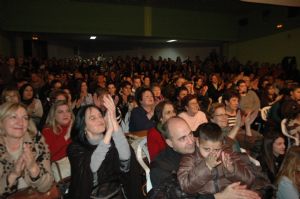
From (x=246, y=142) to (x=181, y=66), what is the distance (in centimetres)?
921

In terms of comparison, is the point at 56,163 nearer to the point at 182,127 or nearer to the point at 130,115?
the point at 182,127

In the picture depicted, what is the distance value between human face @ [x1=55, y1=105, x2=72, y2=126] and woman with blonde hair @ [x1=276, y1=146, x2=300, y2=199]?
2.10 metres

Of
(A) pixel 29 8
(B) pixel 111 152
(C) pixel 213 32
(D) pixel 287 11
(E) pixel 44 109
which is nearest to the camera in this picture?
(B) pixel 111 152

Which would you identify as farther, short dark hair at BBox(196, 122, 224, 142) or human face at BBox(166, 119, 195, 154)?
human face at BBox(166, 119, 195, 154)

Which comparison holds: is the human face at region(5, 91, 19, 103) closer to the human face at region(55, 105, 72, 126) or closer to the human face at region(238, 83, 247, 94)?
the human face at region(55, 105, 72, 126)

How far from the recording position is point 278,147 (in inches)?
130

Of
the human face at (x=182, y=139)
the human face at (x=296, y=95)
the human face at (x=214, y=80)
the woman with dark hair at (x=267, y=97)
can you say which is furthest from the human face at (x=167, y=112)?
the human face at (x=214, y=80)

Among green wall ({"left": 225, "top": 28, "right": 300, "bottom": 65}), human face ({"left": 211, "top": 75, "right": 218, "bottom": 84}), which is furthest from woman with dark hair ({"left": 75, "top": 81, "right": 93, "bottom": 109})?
green wall ({"left": 225, "top": 28, "right": 300, "bottom": 65})

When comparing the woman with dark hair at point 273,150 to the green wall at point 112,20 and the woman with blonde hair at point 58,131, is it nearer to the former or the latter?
the woman with blonde hair at point 58,131

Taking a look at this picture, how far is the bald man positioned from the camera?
7.25ft

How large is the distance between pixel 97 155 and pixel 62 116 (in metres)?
1.15

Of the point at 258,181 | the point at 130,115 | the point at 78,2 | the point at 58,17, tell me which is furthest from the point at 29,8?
the point at 258,181

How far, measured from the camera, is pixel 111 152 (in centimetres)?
259

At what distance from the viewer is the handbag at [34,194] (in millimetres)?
2282
